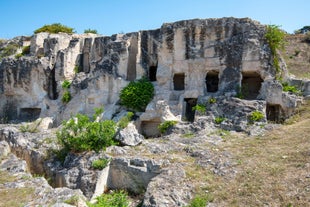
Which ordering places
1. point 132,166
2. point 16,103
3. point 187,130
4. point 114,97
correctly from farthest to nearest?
point 16,103 < point 114,97 < point 187,130 < point 132,166

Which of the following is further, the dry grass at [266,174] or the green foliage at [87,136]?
the green foliage at [87,136]

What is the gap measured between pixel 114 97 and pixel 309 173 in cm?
1172

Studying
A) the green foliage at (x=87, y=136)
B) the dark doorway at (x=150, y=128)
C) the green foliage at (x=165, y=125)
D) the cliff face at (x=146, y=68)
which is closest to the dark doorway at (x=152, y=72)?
the cliff face at (x=146, y=68)

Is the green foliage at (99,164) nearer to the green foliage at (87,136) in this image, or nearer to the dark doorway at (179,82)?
the green foliage at (87,136)

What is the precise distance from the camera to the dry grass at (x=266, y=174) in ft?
26.6

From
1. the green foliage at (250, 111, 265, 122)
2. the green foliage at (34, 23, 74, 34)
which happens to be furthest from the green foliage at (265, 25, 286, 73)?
the green foliage at (34, 23, 74, 34)

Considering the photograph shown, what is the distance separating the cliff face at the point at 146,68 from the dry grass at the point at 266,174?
13.0 ft

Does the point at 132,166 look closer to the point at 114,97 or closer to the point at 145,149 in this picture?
the point at 145,149

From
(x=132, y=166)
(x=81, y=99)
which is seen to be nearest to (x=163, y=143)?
(x=132, y=166)

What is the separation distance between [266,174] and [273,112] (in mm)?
6969

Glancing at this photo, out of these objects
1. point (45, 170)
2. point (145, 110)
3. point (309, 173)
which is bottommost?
point (45, 170)

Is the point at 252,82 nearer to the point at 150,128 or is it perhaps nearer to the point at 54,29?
the point at 150,128

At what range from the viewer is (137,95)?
17.3m

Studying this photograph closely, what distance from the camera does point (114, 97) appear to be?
60.3 feet
